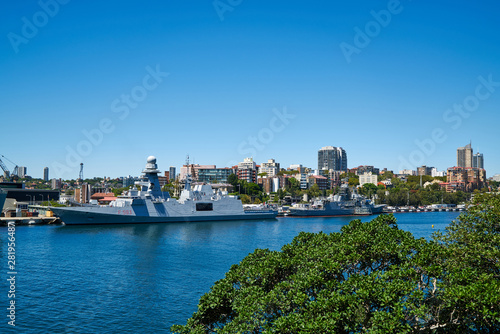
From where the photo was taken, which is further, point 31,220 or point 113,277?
point 31,220

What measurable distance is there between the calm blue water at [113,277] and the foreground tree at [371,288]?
7890mm

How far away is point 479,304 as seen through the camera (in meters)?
9.28

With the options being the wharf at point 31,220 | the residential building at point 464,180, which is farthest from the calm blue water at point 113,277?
the residential building at point 464,180

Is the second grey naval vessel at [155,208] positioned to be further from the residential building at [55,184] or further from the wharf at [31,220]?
the residential building at [55,184]

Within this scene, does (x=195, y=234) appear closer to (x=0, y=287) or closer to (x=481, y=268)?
(x=0, y=287)

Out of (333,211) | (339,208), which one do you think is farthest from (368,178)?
(333,211)

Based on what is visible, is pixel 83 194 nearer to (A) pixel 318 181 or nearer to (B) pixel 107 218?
(B) pixel 107 218

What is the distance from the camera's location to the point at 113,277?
27.4 meters

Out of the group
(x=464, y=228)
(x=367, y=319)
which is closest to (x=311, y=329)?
(x=367, y=319)

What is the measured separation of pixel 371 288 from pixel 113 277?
2183 centimetres

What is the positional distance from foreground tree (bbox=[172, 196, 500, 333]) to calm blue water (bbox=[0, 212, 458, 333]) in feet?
25.9

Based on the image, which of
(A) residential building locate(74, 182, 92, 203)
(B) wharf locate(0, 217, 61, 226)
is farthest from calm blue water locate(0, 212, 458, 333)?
(A) residential building locate(74, 182, 92, 203)

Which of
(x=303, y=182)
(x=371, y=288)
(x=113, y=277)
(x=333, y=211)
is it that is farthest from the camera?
(x=303, y=182)

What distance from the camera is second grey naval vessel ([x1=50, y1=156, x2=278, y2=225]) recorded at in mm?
61219
